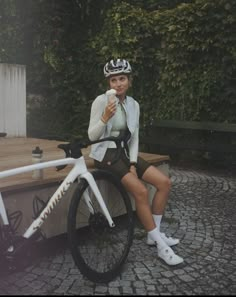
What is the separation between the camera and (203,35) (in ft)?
26.4

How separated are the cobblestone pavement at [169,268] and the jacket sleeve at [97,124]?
1.06 meters

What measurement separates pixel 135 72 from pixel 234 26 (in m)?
2.02

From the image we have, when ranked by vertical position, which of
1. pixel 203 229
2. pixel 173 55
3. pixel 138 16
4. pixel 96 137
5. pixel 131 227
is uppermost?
pixel 138 16

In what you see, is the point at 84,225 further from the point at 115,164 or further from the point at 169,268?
the point at 169,268

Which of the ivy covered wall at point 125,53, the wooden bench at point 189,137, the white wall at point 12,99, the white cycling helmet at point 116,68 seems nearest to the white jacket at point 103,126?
the white cycling helmet at point 116,68

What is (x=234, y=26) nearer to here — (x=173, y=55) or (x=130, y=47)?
(x=173, y=55)

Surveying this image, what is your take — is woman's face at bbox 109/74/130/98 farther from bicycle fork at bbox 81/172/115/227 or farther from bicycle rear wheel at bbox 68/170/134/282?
bicycle fork at bbox 81/172/115/227

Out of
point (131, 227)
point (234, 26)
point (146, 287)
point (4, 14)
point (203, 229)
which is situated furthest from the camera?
point (4, 14)

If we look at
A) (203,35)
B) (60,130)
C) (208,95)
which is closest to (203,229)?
(208,95)

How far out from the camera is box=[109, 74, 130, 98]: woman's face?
4.12 m

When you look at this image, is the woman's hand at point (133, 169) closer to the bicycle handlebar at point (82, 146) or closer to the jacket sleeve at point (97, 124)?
the bicycle handlebar at point (82, 146)

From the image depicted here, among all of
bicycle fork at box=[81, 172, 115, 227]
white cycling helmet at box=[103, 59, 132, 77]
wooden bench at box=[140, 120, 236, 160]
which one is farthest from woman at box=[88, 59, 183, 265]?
wooden bench at box=[140, 120, 236, 160]

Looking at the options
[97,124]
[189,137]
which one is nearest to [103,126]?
[97,124]

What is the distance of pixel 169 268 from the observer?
3.85 m
